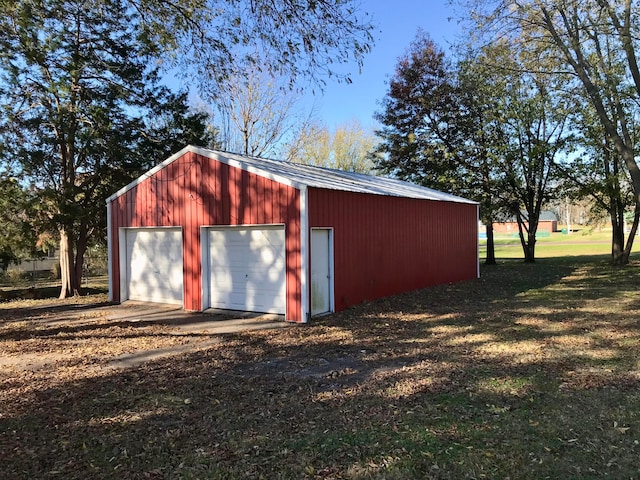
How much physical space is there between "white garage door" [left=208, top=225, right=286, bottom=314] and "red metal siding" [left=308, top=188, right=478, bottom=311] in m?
1.24

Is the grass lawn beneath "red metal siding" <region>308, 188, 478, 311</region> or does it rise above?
beneath

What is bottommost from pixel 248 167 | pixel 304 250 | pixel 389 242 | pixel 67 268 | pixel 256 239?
pixel 67 268

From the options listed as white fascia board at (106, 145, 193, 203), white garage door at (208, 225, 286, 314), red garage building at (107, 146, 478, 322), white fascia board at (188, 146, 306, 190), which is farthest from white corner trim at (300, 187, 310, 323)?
white fascia board at (106, 145, 193, 203)

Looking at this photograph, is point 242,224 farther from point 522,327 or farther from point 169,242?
point 522,327

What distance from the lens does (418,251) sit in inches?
567

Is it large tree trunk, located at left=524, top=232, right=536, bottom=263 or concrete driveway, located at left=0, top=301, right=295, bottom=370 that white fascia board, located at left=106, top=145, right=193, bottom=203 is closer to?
concrete driveway, located at left=0, top=301, right=295, bottom=370

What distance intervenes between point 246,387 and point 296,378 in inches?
26.0

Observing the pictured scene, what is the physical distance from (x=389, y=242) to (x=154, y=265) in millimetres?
6337

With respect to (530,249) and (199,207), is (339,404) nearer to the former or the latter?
(199,207)

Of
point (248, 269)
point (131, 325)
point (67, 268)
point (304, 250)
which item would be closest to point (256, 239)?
point (248, 269)

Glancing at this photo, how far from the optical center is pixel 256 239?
10727 mm

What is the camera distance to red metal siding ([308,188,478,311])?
35.4 ft

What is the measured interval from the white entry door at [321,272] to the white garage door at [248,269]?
0.65m

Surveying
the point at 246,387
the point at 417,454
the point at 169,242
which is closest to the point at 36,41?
the point at 169,242
